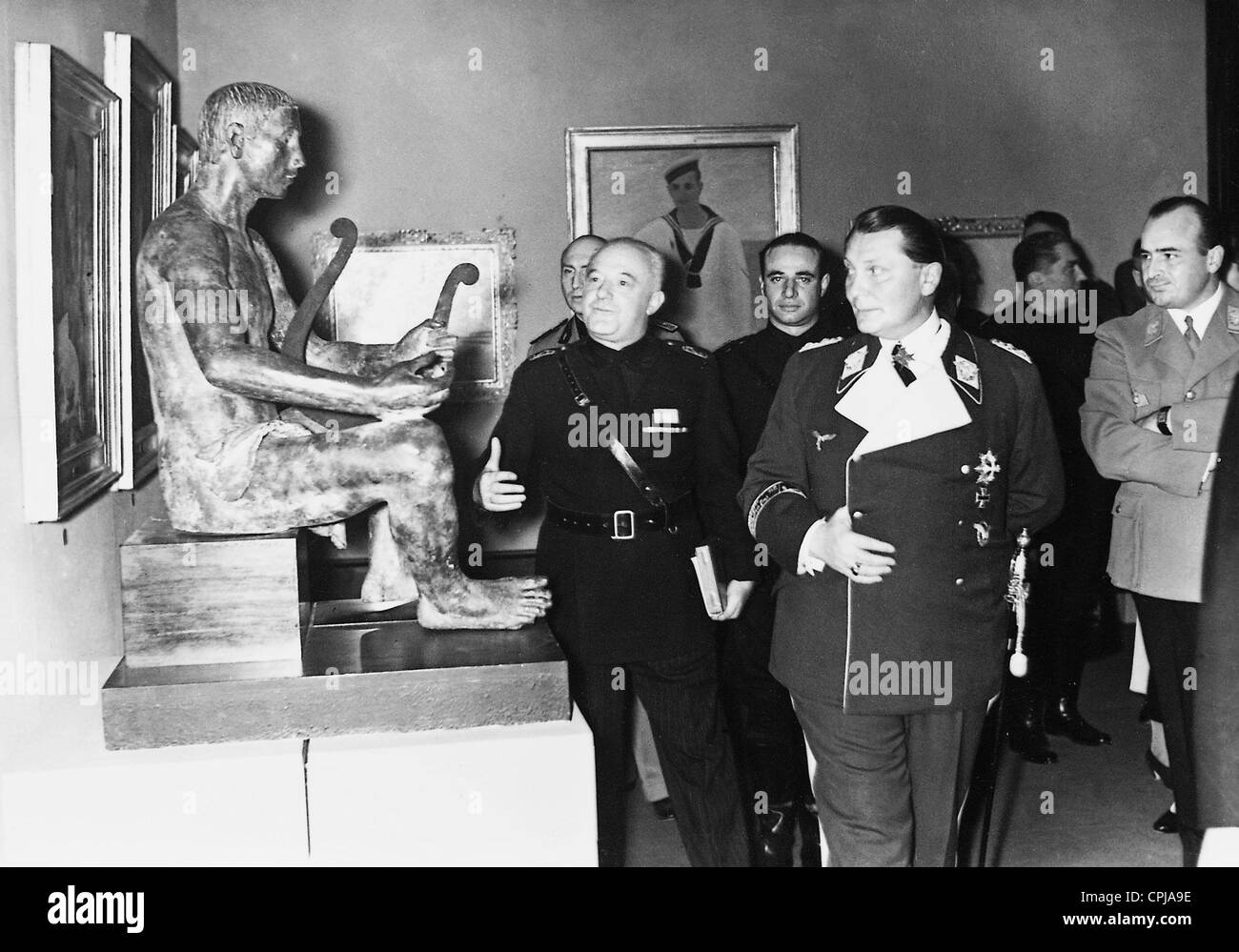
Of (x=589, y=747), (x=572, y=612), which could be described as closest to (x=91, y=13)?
(x=572, y=612)

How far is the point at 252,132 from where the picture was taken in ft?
7.56

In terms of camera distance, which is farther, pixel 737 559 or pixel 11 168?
pixel 737 559

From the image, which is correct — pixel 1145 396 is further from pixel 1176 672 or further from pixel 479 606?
pixel 479 606

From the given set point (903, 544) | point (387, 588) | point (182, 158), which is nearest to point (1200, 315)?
point (903, 544)

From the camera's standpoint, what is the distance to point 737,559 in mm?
2850

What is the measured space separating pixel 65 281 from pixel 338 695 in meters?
1.09

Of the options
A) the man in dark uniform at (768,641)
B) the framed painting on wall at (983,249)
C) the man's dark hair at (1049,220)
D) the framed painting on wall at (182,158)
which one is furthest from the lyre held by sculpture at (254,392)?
the man's dark hair at (1049,220)

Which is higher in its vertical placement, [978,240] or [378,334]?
[978,240]

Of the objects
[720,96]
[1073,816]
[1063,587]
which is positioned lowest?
[1073,816]

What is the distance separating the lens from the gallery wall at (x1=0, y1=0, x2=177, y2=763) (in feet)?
7.79

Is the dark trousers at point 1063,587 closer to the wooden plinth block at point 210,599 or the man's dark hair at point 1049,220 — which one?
the man's dark hair at point 1049,220

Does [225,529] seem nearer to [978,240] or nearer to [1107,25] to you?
[978,240]

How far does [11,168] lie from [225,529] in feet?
2.69

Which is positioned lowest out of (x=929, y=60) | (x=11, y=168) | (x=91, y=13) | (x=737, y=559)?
(x=737, y=559)
